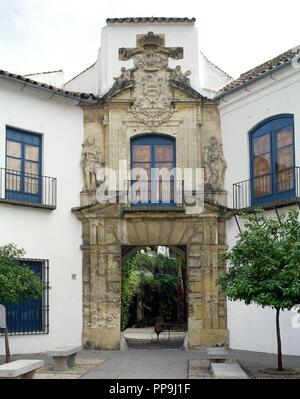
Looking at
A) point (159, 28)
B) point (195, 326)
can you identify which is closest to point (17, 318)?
point (195, 326)

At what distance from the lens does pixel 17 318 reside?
54.8ft

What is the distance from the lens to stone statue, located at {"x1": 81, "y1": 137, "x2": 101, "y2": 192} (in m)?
18.2

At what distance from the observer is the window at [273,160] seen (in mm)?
16516

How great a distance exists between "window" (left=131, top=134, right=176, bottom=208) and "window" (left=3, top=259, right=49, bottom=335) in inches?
119

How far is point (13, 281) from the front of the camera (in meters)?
13.4

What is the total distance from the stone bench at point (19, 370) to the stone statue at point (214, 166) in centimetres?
829

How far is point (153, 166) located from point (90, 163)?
5.57ft

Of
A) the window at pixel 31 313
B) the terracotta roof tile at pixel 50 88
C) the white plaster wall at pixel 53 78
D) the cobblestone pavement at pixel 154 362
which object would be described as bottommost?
the cobblestone pavement at pixel 154 362

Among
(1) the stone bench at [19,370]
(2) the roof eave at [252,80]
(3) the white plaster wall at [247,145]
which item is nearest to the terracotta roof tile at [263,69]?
(2) the roof eave at [252,80]

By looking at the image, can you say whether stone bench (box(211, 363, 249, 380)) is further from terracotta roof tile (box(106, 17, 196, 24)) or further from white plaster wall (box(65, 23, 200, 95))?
terracotta roof tile (box(106, 17, 196, 24))

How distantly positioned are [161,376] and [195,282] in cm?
543

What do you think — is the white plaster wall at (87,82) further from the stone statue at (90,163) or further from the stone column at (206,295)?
the stone column at (206,295)

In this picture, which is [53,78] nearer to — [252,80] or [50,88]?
[50,88]

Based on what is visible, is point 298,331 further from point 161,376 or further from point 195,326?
point 161,376
